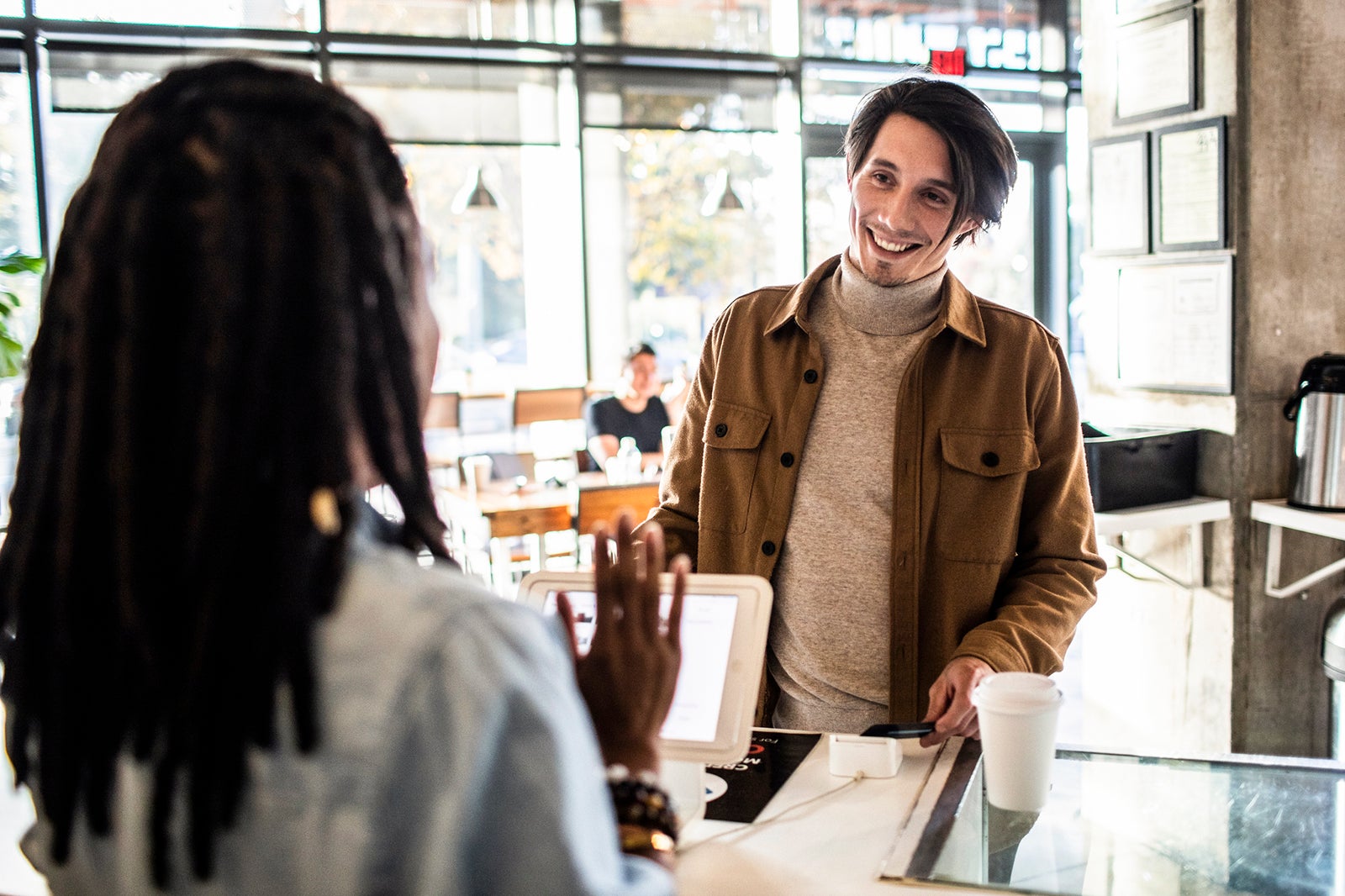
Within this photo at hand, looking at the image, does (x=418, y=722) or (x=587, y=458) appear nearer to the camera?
(x=418, y=722)

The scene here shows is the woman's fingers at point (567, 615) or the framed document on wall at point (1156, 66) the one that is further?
the framed document on wall at point (1156, 66)

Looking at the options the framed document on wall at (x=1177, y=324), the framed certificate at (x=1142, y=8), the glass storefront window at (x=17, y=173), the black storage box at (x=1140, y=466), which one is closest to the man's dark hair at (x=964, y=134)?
the black storage box at (x=1140, y=466)

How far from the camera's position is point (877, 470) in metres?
1.73

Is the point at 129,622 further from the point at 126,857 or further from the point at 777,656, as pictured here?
the point at 777,656

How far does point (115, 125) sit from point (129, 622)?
0.30 meters

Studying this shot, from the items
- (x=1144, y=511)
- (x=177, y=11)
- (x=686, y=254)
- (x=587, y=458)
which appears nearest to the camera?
(x=1144, y=511)

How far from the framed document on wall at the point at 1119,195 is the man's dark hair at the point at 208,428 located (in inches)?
132

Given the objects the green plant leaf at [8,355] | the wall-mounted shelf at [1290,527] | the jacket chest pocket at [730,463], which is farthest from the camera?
the green plant leaf at [8,355]

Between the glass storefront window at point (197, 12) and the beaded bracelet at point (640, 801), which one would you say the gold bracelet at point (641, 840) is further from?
the glass storefront window at point (197, 12)

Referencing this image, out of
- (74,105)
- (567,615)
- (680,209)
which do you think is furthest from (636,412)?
(567,615)

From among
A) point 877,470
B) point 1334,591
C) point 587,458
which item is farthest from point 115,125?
point 587,458

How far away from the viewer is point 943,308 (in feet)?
5.80

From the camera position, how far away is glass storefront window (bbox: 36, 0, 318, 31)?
6.11 metres

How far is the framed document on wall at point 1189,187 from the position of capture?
3.26 metres
